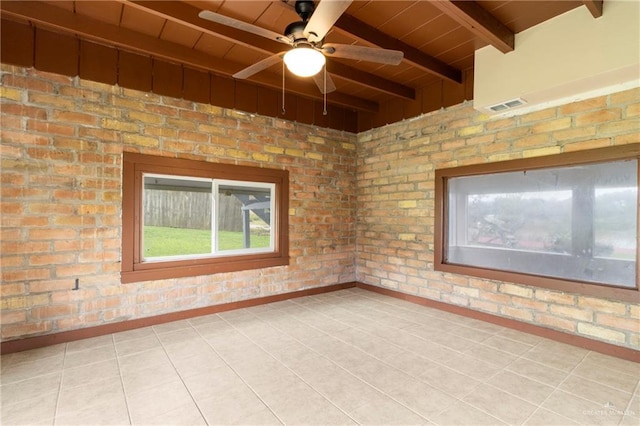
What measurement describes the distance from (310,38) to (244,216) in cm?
269

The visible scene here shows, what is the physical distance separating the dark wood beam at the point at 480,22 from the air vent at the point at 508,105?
0.50 meters

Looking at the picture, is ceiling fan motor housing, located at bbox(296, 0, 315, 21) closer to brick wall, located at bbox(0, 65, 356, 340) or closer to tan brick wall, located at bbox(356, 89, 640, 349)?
brick wall, located at bbox(0, 65, 356, 340)

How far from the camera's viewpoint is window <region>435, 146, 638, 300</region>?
2896mm

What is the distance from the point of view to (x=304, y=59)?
2.30 m

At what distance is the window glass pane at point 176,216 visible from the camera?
366cm

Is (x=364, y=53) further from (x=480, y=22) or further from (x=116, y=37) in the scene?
(x=116, y=37)

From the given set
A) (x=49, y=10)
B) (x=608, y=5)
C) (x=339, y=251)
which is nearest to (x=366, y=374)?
(x=339, y=251)

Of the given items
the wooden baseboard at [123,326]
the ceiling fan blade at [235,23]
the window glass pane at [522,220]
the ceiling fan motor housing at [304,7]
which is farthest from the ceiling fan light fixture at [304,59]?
the wooden baseboard at [123,326]

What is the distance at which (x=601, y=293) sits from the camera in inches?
114

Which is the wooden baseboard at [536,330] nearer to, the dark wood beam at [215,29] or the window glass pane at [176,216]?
the window glass pane at [176,216]

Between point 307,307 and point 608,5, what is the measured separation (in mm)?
4251

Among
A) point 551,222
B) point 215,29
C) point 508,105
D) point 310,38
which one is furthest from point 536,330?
point 215,29

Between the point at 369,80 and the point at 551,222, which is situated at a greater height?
the point at 369,80

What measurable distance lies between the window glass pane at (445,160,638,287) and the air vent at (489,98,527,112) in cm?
74
